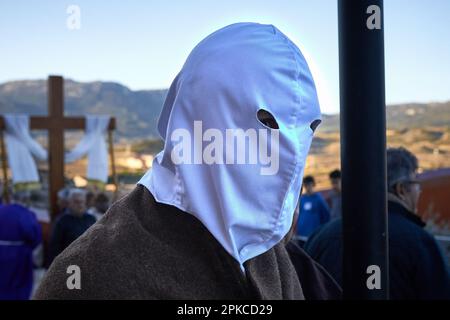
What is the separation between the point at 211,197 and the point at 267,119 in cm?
21

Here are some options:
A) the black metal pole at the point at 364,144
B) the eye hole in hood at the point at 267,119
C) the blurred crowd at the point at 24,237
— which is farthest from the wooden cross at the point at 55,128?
the black metal pole at the point at 364,144

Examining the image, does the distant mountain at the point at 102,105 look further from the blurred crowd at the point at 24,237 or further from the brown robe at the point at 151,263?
the brown robe at the point at 151,263

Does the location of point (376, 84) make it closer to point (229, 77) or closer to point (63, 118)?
point (229, 77)

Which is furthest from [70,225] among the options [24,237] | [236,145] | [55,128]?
[236,145]

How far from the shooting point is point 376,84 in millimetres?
1024

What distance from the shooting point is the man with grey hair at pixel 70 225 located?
220 inches

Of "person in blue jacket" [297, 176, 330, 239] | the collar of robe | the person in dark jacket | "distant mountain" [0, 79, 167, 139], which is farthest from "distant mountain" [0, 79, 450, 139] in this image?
the collar of robe

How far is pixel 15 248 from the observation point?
5.46m

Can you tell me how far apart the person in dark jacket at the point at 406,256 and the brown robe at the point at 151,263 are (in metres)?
1.27

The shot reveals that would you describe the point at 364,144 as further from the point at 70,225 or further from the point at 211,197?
the point at 70,225

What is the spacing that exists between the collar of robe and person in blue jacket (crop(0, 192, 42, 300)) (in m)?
4.47

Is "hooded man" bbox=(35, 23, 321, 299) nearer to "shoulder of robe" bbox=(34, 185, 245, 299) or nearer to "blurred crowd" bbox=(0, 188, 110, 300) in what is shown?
"shoulder of robe" bbox=(34, 185, 245, 299)

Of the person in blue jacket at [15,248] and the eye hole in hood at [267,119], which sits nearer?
the eye hole in hood at [267,119]
